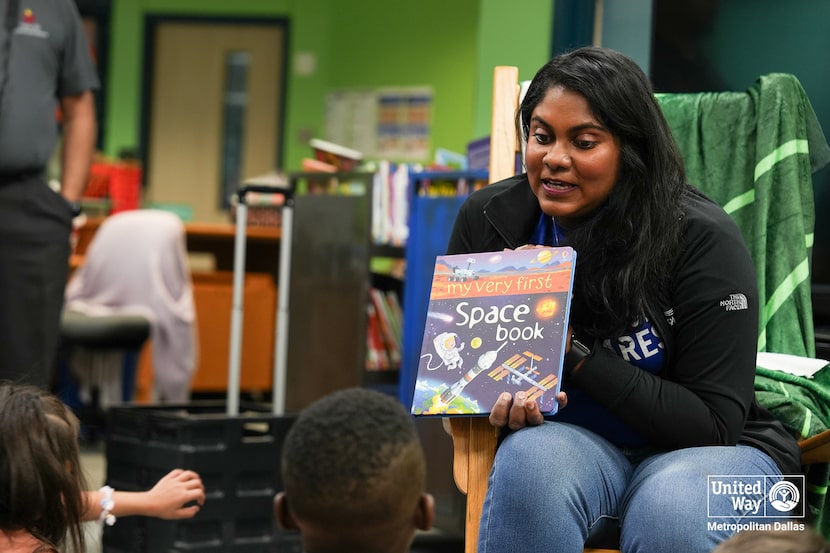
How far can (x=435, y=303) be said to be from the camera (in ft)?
5.59

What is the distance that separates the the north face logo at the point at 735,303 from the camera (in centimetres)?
163

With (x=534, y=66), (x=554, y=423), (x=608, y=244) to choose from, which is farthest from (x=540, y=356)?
(x=534, y=66)

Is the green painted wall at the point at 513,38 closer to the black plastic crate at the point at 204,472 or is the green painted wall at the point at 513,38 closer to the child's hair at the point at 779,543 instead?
the black plastic crate at the point at 204,472

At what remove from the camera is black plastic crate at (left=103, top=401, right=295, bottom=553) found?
2.63 meters

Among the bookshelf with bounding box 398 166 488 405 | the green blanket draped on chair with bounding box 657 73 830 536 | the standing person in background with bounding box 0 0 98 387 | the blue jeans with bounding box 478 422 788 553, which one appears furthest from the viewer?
the bookshelf with bounding box 398 166 488 405

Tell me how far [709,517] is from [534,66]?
2.06 meters

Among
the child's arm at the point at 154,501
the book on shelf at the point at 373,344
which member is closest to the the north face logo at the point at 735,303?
the child's arm at the point at 154,501

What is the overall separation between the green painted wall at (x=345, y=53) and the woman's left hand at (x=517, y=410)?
18.0 ft

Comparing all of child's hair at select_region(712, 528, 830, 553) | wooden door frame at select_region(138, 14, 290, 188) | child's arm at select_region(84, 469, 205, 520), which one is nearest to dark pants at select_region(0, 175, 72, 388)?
child's arm at select_region(84, 469, 205, 520)

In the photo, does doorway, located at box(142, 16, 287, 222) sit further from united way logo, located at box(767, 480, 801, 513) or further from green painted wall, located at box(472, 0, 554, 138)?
united way logo, located at box(767, 480, 801, 513)

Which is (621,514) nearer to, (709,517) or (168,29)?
(709,517)

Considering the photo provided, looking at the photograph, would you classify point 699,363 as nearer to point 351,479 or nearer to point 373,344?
point 351,479

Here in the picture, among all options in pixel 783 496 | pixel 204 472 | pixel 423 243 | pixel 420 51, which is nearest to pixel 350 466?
pixel 783 496

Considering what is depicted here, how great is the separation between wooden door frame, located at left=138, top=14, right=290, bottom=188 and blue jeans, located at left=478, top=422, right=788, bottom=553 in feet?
22.1
